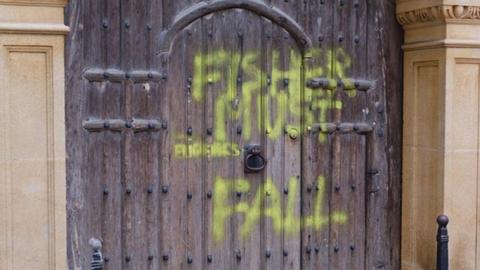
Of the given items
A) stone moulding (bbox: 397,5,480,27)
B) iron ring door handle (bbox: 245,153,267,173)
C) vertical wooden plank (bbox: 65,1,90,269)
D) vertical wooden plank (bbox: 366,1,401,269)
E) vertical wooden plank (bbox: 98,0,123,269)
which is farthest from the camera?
vertical wooden plank (bbox: 366,1,401,269)

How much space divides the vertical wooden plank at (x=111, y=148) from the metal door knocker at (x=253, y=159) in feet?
2.40

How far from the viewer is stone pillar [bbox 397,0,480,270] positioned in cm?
401

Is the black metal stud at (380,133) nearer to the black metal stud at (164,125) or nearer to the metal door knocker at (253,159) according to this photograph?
the metal door knocker at (253,159)

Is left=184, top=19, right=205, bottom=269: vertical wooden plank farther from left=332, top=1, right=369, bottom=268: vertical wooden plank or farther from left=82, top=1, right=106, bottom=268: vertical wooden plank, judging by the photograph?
left=332, top=1, right=369, bottom=268: vertical wooden plank

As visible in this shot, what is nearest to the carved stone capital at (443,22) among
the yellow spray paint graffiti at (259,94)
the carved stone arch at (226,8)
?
the yellow spray paint graffiti at (259,94)

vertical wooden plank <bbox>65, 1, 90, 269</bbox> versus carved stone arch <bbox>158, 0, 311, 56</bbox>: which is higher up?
carved stone arch <bbox>158, 0, 311, 56</bbox>

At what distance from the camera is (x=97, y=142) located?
346 centimetres

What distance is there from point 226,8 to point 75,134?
3.55ft

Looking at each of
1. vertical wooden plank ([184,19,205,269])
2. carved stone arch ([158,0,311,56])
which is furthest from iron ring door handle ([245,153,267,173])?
carved stone arch ([158,0,311,56])

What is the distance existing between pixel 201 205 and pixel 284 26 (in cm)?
112

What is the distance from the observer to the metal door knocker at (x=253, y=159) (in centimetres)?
382

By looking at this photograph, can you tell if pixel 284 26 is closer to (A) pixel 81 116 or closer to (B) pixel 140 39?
(B) pixel 140 39

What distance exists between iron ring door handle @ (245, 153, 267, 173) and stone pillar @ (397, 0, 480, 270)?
104 centimetres

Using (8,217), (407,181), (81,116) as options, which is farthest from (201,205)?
(407,181)
